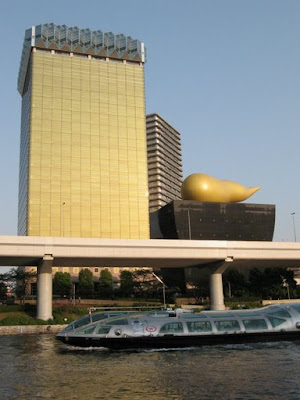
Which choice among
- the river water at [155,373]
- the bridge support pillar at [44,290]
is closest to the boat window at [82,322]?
the river water at [155,373]

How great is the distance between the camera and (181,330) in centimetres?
3606

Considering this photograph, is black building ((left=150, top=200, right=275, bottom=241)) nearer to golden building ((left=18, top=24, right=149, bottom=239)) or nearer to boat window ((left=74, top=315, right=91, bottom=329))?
golden building ((left=18, top=24, right=149, bottom=239))

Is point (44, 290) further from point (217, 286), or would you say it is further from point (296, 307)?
point (296, 307)

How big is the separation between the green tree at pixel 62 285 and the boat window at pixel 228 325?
331ft

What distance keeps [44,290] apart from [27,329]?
26.8 feet

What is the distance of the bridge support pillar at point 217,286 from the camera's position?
7150 cm

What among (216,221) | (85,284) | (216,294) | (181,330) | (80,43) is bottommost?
Result: (181,330)

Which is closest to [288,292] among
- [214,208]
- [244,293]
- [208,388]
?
[244,293]

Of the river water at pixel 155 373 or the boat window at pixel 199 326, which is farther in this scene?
the boat window at pixel 199 326

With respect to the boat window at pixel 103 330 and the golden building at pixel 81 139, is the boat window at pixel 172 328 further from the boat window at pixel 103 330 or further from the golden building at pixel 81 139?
the golden building at pixel 81 139

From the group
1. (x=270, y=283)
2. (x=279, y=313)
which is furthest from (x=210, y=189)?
(x=279, y=313)

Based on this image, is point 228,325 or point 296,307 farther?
point 296,307

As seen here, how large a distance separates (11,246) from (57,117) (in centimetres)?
10797

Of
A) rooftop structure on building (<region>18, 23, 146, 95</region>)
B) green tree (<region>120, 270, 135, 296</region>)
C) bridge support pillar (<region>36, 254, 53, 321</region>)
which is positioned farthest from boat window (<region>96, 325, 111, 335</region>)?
rooftop structure on building (<region>18, 23, 146, 95</region>)
